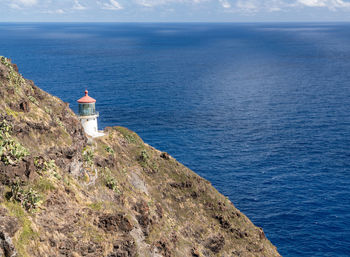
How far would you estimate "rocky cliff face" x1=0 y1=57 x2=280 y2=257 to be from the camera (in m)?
28.2

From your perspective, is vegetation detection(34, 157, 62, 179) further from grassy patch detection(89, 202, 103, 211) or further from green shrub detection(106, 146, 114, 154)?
green shrub detection(106, 146, 114, 154)

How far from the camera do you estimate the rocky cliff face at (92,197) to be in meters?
28.2

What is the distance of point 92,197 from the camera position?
3541cm

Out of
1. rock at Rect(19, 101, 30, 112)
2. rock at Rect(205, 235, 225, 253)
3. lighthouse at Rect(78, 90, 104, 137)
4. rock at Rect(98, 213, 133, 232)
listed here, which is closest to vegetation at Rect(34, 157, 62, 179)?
rock at Rect(98, 213, 133, 232)

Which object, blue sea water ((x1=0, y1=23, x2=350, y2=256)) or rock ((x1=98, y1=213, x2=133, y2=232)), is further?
blue sea water ((x1=0, y1=23, x2=350, y2=256))

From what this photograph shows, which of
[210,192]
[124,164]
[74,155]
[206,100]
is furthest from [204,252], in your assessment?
[206,100]

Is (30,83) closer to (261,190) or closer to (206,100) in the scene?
(261,190)

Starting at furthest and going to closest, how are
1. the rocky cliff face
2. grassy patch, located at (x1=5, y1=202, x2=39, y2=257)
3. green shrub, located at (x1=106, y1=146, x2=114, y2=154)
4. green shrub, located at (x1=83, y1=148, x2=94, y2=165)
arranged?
green shrub, located at (x1=106, y1=146, x2=114, y2=154), green shrub, located at (x1=83, y1=148, x2=94, y2=165), the rocky cliff face, grassy patch, located at (x1=5, y1=202, x2=39, y2=257)

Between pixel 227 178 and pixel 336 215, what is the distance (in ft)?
75.4

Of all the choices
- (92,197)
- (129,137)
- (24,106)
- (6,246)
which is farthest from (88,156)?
(6,246)

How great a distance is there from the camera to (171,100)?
14950 centimetres

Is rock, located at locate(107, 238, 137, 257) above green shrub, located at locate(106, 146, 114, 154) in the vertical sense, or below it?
below

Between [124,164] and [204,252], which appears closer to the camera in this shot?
[204,252]

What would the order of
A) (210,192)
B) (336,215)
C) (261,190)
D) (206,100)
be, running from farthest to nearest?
(206,100) < (261,190) < (336,215) < (210,192)
